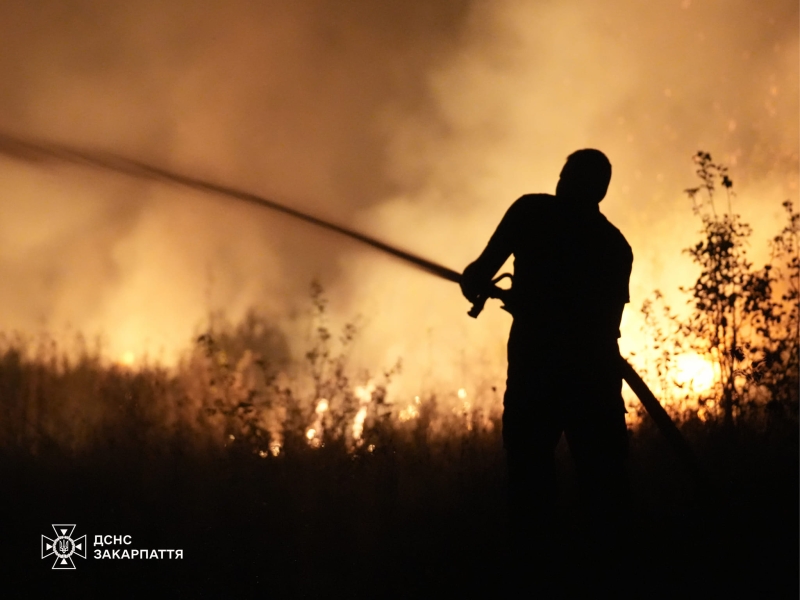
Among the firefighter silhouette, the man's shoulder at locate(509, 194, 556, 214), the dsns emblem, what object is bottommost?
the dsns emblem

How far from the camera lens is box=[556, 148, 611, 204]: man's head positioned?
11.4 feet

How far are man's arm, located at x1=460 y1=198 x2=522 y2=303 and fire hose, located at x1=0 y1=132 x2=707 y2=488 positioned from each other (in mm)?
519

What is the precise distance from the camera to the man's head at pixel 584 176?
3.46 metres

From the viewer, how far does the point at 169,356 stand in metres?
7.86

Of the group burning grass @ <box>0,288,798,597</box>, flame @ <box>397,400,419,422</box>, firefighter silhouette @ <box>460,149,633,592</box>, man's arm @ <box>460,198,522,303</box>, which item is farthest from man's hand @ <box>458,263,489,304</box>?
flame @ <box>397,400,419,422</box>

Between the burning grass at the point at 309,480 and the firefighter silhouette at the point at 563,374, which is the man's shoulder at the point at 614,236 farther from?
the burning grass at the point at 309,480

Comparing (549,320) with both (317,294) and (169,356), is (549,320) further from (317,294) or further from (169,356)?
(169,356)

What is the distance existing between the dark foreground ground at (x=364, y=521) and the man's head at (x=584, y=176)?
1.79 meters

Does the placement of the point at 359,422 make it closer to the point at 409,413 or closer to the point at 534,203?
the point at 409,413

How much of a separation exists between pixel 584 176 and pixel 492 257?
652 mm

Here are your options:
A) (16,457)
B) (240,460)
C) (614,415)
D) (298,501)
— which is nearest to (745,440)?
(614,415)

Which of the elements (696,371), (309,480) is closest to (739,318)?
(696,371)

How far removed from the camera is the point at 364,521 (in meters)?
4.88

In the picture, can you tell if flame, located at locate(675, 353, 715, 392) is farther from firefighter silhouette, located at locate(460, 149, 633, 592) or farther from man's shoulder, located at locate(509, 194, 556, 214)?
man's shoulder, located at locate(509, 194, 556, 214)
